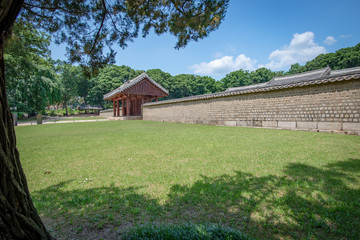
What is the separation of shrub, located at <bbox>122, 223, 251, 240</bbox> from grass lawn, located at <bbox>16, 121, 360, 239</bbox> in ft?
0.87

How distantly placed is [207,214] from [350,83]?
8608mm

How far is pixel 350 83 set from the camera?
6.85 meters

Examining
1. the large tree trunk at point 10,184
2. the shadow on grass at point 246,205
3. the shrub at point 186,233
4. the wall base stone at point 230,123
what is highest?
the large tree trunk at point 10,184

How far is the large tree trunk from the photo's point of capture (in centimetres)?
107

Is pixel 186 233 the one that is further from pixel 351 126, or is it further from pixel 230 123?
pixel 230 123

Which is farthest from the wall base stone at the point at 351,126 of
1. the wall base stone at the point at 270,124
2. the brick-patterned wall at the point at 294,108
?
the wall base stone at the point at 270,124

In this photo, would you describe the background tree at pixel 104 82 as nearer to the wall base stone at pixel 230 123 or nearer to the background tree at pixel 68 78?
the background tree at pixel 68 78

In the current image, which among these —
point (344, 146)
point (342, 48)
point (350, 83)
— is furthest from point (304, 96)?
point (342, 48)

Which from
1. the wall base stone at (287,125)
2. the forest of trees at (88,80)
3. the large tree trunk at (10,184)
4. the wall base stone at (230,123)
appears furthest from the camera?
the forest of trees at (88,80)

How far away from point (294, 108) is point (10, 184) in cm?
1017

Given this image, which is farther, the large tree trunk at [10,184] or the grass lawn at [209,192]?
the grass lawn at [209,192]

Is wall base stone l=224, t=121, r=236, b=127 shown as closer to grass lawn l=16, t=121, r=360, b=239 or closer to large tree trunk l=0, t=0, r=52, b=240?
grass lawn l=16, t=121, r=360, b=239

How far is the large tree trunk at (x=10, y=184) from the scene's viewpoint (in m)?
1.07

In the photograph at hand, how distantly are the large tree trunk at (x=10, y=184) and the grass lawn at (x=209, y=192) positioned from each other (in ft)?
2.03
